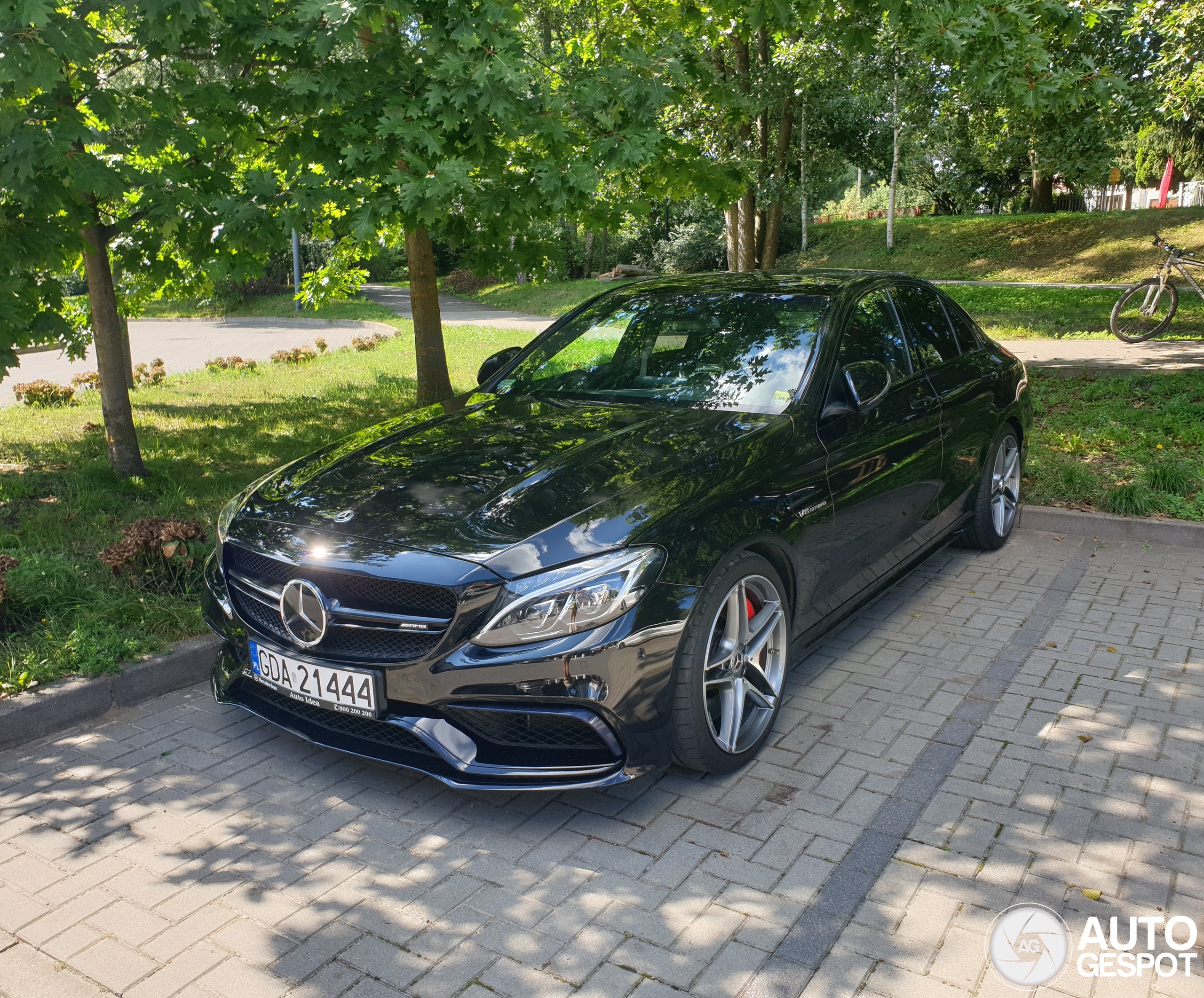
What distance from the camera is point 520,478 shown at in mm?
3621

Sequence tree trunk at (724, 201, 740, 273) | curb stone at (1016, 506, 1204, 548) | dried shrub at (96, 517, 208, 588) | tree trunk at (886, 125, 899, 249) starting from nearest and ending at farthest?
dried shrub at (96, 517, 208, 588) < curb stone at (1016, 506, 1204, 548) < tree trunk at (724, 201, 740, 273) < tree trunk at (886, 125, 899, 249)

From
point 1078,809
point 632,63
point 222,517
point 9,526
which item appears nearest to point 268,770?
point 222,517

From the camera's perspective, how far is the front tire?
10.9 feet

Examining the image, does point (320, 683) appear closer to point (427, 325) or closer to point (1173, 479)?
point (1173, 479)

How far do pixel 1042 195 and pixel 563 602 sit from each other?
3319cm

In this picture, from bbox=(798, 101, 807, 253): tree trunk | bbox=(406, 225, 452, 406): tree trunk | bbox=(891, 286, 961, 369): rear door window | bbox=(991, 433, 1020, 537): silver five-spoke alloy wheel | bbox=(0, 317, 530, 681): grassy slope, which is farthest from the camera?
bbox=(798, 101, 807, 253): tree trunk

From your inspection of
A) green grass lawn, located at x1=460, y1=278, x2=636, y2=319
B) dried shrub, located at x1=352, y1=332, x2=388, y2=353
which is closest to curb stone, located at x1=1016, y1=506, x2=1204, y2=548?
dried shrub, located at x1=352, y1=332, x2=388, y2=353

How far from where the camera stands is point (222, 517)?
401 centimetres

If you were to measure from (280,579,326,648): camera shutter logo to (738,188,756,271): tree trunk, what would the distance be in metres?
12.1

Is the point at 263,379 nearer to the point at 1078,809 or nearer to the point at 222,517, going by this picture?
the point at 222,517

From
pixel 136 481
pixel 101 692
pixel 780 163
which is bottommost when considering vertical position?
pixel 101 692

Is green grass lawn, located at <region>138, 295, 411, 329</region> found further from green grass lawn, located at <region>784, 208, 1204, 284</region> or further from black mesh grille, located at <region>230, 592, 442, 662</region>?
black mesh grille, located at <region>230, 592, 442, 662</region>

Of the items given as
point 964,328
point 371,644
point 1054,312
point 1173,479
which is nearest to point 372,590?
point 371,644

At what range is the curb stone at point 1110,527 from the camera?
6.26 metres
